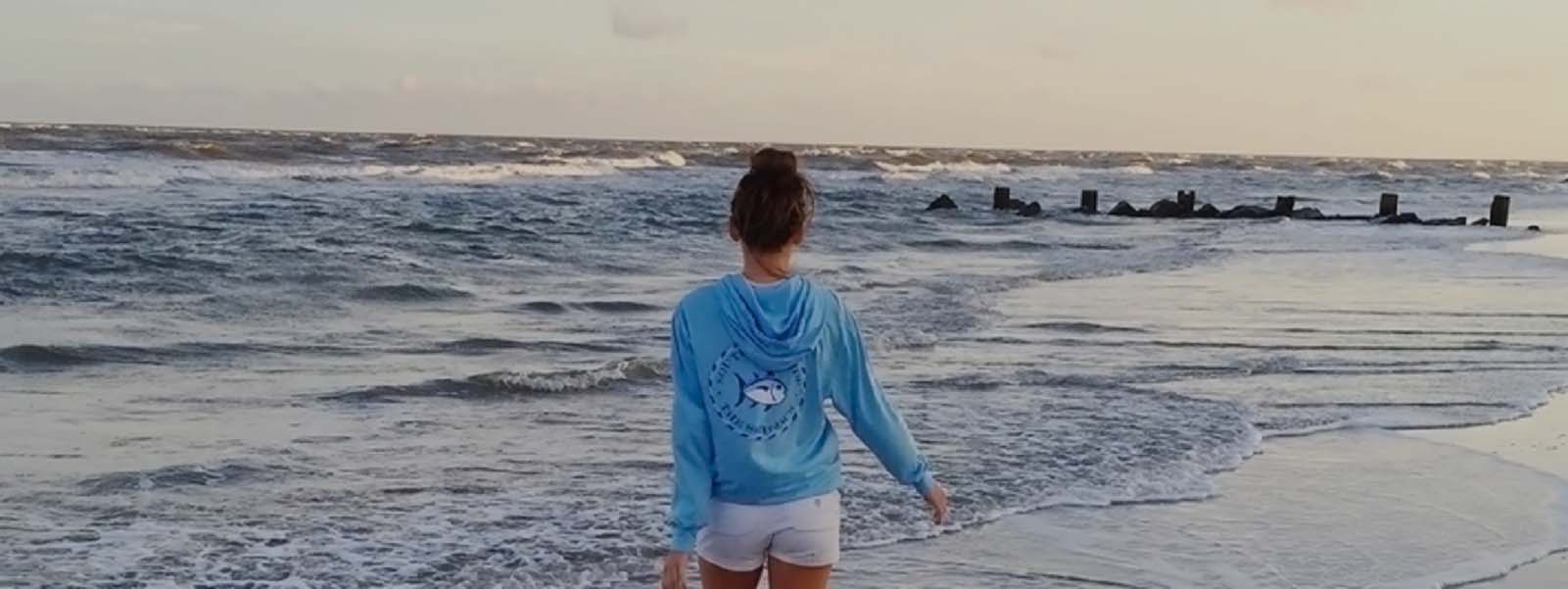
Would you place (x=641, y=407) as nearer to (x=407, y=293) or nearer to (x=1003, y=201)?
(x=407, y=293)

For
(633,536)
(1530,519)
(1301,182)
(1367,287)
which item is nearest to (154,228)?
(1367,287)

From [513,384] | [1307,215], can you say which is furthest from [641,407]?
[1307,215]

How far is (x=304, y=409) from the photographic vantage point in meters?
8.73

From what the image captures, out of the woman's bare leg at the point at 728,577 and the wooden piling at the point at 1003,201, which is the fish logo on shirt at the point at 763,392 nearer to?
the woman's bare leg at the point at 728,577

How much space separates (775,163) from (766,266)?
8.5 inches

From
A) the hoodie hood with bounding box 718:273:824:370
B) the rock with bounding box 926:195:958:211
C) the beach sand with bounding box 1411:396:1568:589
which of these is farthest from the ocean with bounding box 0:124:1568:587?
the rock with bounding box 926:195:958:211

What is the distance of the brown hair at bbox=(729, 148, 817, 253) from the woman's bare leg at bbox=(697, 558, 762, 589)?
72 cm

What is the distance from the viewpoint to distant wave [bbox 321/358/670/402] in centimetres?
934

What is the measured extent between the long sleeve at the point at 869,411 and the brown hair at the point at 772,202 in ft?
0.81

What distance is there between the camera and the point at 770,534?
133 inches

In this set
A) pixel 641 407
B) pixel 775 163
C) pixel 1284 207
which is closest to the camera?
pixel 775 163

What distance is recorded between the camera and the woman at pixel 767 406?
3205 mm

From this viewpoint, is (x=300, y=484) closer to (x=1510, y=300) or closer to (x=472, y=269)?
(x=472, y=269)

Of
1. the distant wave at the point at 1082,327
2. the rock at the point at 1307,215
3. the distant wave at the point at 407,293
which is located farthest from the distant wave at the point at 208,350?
the rock at the point at 1307,215
